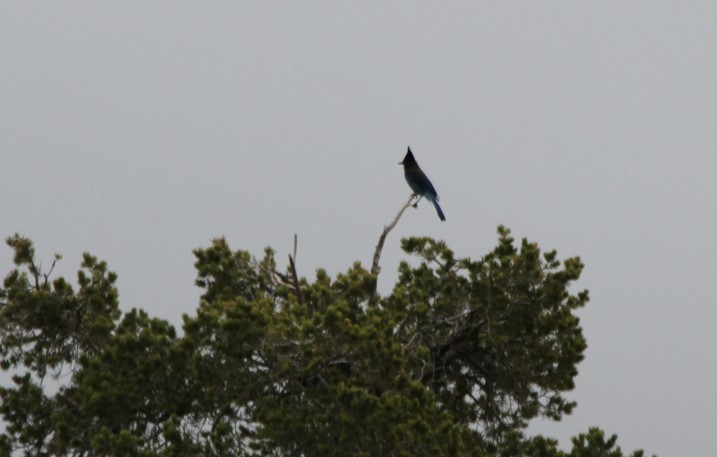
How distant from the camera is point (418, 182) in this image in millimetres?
18906

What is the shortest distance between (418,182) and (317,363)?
6.32m

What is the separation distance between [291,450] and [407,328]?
273 cm

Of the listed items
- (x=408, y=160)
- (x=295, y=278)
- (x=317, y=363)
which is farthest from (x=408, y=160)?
(x=317, y=363)

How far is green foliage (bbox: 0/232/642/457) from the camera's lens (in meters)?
13.1

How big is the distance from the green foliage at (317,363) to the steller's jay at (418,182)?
2.92 metres

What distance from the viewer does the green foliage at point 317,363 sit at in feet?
43.0

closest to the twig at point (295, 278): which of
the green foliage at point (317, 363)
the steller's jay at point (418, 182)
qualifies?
the green foliage at point (317, 363)

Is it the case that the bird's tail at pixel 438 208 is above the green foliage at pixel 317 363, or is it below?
above

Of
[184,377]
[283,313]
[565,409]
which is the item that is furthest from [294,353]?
[565,409]

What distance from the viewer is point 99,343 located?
14.5 m

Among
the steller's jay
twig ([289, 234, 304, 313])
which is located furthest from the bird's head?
twig ([289, 234, 304, 313])

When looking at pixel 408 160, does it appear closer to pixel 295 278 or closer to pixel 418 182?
pixel 418 182

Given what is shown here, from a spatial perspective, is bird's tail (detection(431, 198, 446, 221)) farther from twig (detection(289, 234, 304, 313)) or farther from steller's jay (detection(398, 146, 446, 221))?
twig (detection(289, 234, 304, 313))

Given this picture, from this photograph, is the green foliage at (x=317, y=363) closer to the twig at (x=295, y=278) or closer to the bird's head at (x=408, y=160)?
the twig at (x=295, y=278)
